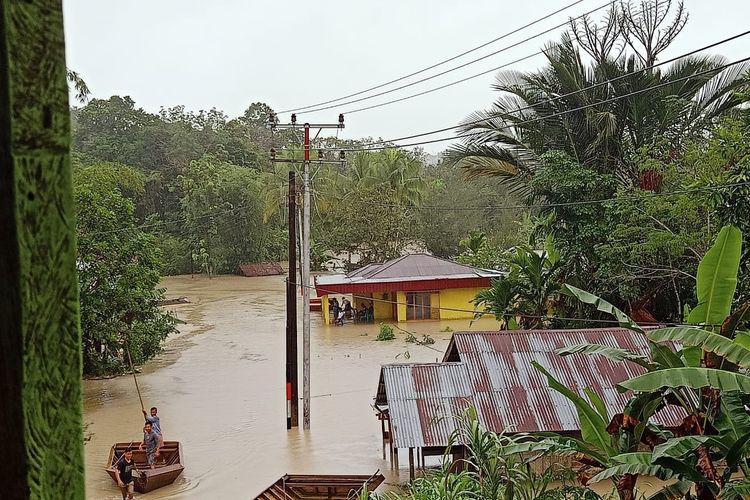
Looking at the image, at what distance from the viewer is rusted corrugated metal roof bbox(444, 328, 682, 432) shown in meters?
9.55

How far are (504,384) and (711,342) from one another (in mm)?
5061

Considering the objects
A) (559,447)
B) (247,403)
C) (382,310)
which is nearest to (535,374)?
(559,447)

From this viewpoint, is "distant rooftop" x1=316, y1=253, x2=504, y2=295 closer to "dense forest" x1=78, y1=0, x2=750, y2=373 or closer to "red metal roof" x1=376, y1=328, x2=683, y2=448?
"dense forest" x1=78, y1=0, x2=750, y2=373

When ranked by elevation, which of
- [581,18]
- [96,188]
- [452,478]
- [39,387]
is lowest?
[452,478]

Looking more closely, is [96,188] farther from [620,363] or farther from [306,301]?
[620,363]

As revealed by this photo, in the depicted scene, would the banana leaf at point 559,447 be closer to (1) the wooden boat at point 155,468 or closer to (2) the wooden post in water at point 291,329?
(1) the wooden boat at point 155,468

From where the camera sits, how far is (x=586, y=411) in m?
6.07

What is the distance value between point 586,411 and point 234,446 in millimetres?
9043

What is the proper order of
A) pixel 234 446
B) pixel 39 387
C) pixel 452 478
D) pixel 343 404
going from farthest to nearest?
pixel 343 404
pixel 234 446
pixel 452 478
pixel 39 387

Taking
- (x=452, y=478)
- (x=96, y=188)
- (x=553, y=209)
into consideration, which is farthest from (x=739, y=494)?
(x=96, y=188)

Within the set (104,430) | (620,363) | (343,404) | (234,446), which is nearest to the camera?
(620,363)

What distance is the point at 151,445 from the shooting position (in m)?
11.4

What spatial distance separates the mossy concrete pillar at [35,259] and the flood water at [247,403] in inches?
355

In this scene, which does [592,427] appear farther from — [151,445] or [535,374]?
[151,445]
